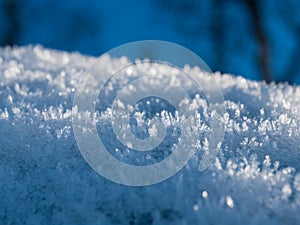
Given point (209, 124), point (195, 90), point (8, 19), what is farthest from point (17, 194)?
point (8, 19)

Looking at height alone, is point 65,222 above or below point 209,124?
below

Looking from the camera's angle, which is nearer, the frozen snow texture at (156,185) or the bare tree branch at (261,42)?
the frozen snow texture at (156,185)

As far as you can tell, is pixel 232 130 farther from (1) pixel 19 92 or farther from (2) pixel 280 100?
(1) pixel 19 92

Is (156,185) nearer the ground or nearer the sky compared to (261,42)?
nearer the ground

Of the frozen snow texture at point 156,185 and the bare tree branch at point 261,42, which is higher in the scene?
the bare tree branch at point 261,42

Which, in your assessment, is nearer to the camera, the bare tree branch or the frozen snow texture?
the frozen snow texture

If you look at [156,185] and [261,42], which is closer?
[156,185]

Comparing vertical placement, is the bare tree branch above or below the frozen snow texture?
above

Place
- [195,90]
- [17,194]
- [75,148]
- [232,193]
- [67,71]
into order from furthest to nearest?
1. [67,71]
2. [195,90]
3. [75,148]
4. [17,194]
5. [232,193]
